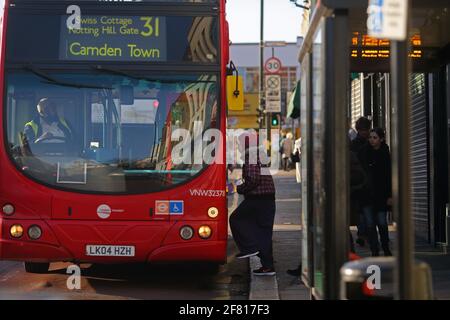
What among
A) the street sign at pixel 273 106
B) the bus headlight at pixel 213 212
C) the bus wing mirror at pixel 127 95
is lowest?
the bus headlight at pixel 213 212

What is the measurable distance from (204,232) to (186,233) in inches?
7.7

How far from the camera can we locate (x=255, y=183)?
10.3 metres

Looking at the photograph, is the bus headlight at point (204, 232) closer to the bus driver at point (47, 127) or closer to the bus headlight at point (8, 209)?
the bus driver at point (47, 127)

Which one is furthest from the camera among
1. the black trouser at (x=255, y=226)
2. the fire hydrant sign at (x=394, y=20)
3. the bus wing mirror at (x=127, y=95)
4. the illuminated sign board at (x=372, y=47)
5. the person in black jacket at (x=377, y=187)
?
the person in black jacket at (x=377, y=187)

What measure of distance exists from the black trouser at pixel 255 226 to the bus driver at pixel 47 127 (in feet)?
8.14

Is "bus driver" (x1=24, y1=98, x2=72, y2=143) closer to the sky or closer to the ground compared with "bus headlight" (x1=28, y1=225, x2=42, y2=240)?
closer to the sky

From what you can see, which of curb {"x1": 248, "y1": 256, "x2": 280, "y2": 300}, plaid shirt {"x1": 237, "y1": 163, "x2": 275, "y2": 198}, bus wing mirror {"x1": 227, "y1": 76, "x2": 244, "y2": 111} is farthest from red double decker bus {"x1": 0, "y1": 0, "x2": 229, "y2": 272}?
plaid shirt {"x1": 237, "y1": 163, "x2": 275, "y2": 198}

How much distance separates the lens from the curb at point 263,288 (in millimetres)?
8840

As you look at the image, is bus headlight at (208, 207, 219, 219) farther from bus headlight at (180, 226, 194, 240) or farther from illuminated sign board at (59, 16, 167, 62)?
illuminated sign board at (59, 16, 167, 62)

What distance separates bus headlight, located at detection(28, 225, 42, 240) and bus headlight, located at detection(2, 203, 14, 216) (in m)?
0.28

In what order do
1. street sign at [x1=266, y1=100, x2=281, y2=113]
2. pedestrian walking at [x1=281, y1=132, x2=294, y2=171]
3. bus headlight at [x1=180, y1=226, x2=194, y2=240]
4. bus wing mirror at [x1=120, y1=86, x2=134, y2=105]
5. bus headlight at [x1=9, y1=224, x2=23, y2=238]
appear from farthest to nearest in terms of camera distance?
pedestrian walking at [x1=281, y1=132, x2=294, y2=171], street sign at [x1=266, y1=100, x2=281, y2=113], bus wing mirror at [x1=120, y1=86, x2=134, y2=105], bus headlight at [x1=180, y1=226, x2=194, y2=240], bus headlight at [x1=9, y1=224, x2=23, y2=238]

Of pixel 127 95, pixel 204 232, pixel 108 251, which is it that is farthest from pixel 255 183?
pixel 108 251

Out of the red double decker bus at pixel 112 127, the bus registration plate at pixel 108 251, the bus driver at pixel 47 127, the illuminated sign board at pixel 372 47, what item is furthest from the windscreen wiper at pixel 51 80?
the illuminated sign board at pixel 372 47

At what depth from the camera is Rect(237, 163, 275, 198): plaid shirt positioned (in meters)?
10.3
